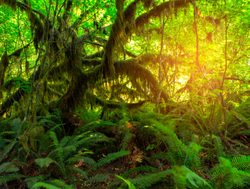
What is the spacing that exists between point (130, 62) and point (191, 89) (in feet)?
5.70

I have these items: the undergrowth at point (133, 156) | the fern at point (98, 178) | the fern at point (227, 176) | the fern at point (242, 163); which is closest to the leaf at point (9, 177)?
the undergrowth at point (133, 156)

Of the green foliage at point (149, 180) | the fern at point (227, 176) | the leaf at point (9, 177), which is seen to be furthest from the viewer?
the leaf at point (9, 177)

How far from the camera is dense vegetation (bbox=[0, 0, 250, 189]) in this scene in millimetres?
4730

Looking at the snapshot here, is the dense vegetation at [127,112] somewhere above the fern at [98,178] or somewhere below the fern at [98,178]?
above

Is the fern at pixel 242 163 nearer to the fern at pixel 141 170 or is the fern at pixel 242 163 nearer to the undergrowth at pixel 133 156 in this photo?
the undergrowth at pixel 133 156

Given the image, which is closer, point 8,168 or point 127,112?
point 8,168

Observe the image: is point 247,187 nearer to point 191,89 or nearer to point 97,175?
point 97,175

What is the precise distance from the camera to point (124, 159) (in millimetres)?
5488

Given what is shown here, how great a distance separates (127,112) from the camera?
22.3 feet

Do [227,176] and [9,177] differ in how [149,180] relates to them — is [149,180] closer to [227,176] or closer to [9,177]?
[227,176]

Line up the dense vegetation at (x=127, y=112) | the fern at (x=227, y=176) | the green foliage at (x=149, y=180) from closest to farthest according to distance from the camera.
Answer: the fern at (x=227, y=176) → the green foliage at (x=149, y=180) → the dense vegetation at (x=127, y=112)

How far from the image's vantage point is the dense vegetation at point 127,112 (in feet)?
15.5

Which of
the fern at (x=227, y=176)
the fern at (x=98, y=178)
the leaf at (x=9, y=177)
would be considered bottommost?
the fern at (x=98, y=178)

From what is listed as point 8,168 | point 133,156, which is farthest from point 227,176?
point 8,168
